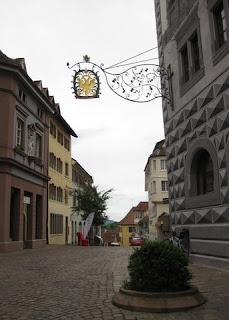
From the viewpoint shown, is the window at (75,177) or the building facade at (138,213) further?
the building facade at (138,213)

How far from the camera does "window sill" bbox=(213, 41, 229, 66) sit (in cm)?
925

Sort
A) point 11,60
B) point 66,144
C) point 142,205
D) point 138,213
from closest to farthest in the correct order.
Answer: point 11,60 → point 66,144 → point 142,205 → point 138,213

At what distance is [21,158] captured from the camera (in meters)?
21.6

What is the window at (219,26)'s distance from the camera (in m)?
9.38

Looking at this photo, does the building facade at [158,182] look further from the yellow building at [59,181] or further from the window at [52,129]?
the window at [52,129]

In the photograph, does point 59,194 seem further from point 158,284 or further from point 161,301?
point 161,301

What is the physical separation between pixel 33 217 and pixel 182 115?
50.6ft

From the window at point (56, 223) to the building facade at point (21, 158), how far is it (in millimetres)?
7444

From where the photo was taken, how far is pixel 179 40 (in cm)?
1232

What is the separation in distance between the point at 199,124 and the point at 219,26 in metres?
2.81

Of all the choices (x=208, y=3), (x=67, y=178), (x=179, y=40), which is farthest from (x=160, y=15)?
(x=67, y=178)

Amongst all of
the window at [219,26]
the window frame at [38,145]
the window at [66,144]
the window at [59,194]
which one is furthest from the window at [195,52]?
the window at [66,144]

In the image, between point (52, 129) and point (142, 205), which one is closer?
point (52, 129)

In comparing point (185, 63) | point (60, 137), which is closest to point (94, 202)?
point (60, 137)
